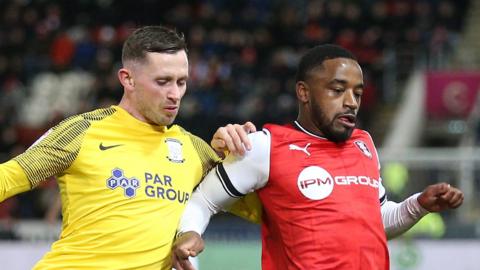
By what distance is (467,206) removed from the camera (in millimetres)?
10250

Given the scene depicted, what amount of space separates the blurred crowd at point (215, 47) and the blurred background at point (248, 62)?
0.9 inches

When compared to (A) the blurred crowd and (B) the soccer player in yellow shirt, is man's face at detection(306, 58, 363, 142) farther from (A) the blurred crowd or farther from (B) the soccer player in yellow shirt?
(A) the blurred crowd

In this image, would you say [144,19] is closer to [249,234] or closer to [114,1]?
[114,1]

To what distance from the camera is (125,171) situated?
14.5 feet

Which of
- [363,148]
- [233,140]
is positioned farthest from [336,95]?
[233,140]

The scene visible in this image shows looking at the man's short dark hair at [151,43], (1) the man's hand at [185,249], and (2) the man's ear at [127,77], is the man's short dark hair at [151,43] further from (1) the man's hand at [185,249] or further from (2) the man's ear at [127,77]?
(1) the man's hand at [185,249]

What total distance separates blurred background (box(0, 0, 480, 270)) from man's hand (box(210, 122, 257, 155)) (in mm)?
7331

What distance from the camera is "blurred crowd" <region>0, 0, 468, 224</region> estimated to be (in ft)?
47.3

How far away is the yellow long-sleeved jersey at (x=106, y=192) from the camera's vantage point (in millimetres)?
4324

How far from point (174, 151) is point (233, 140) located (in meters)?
0.36

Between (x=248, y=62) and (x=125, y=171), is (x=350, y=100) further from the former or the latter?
(x=248, y=62)

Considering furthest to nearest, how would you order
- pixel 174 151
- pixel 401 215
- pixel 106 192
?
pixel 401 215 < pixel 174 151 < pixel 106 192

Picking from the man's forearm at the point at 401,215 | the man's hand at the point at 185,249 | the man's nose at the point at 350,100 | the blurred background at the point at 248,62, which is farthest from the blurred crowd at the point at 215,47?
the man's hand at the point at 185,249

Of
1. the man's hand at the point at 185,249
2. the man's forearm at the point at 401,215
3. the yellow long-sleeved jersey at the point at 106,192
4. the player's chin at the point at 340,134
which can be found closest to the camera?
the man's hand at the point at 185,249
